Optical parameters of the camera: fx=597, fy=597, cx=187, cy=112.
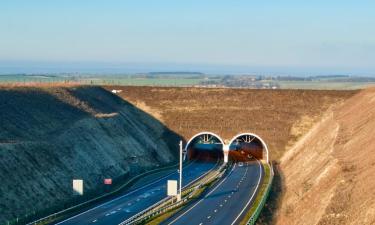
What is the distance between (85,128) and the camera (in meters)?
85.6

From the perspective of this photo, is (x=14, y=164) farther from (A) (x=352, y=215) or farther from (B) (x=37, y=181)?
(A) (x=352, y=215)

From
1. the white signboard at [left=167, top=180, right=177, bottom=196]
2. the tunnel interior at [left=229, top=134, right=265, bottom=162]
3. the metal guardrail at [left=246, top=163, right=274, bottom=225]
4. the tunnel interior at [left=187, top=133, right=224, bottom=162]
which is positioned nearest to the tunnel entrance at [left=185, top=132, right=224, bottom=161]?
the tunnel interior at [left=187, top=133, right=224, bottom=162]

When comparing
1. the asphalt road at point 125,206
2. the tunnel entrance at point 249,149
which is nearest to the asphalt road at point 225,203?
the asphalt road at point 125,206

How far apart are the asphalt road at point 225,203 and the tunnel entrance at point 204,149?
1834 cm

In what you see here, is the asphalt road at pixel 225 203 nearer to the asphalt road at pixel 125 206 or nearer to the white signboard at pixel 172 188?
the white signboard at pixel 172 188

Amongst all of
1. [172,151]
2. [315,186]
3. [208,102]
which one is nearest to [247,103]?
[208,102]

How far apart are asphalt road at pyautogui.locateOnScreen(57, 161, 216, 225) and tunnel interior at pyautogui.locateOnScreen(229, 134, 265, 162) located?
23575 mm

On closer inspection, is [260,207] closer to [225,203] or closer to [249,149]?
[225,203]

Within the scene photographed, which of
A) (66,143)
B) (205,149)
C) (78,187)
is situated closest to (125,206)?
(78,187)

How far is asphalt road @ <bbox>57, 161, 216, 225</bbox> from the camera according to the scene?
2172 inches

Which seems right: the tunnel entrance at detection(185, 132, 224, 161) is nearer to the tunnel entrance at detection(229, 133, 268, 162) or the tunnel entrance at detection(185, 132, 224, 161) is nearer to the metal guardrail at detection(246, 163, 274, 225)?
the tunnel entrance at detection(229, 133, 268, 162)

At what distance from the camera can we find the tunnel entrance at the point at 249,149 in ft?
343

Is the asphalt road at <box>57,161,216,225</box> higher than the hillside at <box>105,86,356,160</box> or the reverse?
the reverse

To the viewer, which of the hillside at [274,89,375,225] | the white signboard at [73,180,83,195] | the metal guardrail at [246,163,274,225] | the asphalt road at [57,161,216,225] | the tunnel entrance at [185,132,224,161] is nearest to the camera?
the hillside at [274,89,375,225]
